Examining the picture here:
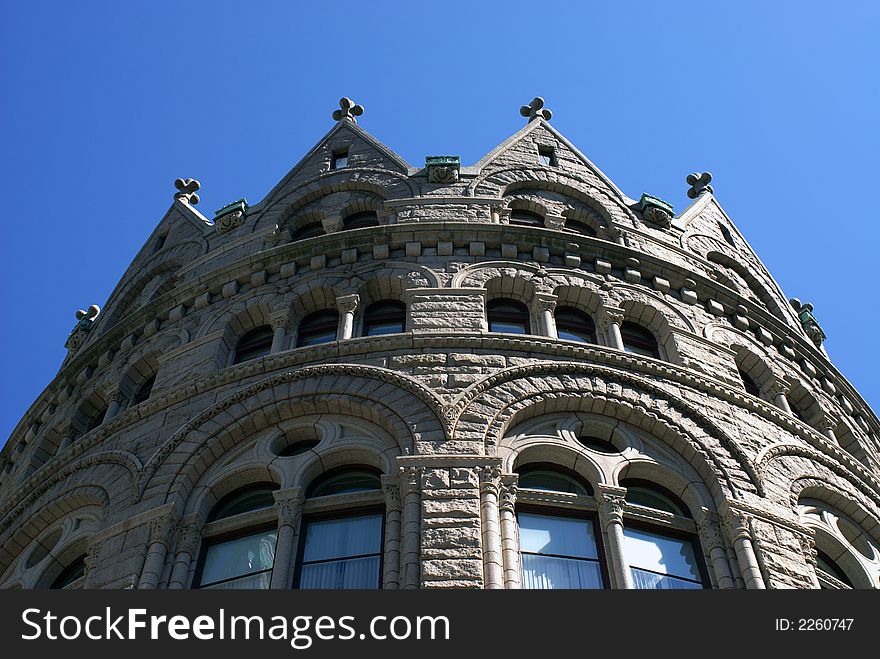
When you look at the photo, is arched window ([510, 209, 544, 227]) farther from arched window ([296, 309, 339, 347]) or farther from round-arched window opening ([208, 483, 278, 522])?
round-arched window opening ([208, 483, 278, 522])

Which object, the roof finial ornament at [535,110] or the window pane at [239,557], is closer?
the window pane at [239,557]

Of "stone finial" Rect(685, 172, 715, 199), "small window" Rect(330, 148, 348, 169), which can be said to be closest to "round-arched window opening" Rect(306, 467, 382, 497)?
"small window" Rect(330, 148, 348, 169)

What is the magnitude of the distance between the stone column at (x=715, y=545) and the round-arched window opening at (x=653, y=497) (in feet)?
1.54

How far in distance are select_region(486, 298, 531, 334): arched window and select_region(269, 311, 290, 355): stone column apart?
140 inches

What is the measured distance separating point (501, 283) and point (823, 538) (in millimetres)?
7207

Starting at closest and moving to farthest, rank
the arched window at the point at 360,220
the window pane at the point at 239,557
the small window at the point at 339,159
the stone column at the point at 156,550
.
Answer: the stone column at the point at 156,550 < the window pane at the point at 239,557 < the arched window at the point at 360,220 < the small window at the point at 339,159

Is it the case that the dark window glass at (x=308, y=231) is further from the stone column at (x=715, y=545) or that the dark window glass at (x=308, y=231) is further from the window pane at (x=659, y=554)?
the stone column at (x=715, y=545)

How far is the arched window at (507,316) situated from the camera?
67.7 feet

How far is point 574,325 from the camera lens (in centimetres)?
2134

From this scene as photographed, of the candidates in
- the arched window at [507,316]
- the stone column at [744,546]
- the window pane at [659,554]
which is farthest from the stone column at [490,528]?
the arched window at [507,316]

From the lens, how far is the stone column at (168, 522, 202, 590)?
1544 centimetres

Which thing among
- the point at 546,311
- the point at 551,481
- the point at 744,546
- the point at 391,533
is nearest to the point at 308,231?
the point at 546,311

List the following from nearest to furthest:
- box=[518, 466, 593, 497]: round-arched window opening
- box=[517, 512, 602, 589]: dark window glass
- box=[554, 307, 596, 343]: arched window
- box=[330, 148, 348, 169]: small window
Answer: box=[517, 512, 602, 589]: dark window glass → box=[518, 466, 593, 497]: round-arched window opening → box=[554, 307, 596, 343]: arched window → box=[330, 148, 348, 169]: small window
